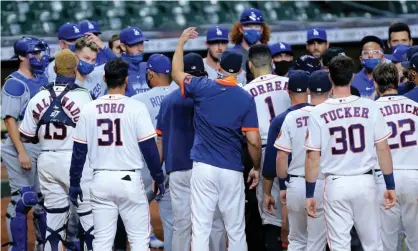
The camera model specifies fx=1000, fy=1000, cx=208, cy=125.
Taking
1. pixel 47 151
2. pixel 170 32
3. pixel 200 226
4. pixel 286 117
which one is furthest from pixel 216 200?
pixel 170 32

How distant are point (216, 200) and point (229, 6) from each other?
7.95m

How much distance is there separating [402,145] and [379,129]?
0.51 metres

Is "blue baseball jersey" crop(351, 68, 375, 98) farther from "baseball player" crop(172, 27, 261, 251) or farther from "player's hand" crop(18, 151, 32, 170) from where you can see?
"player's hand" crop(18, 151, 32, 170)

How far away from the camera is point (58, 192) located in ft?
26.5

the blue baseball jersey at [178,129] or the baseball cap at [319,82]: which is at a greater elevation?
the baseball cap at [319,82]

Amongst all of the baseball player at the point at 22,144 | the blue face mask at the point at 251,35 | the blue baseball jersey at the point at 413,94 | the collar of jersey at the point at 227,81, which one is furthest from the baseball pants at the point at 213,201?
the blue face mask at the point at 251,35

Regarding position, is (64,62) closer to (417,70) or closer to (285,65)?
(285,65)

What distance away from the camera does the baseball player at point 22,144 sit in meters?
8.35

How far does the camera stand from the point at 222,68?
7.48 metres

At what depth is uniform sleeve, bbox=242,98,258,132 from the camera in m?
7.25

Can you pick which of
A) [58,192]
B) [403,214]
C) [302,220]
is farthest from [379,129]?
[58,192]

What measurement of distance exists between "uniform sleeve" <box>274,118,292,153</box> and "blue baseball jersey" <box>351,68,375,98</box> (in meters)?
2.03

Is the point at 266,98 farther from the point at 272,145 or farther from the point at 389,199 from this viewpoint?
the point at 389,199

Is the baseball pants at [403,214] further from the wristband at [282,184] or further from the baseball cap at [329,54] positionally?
the baseball cap at [329,54]
